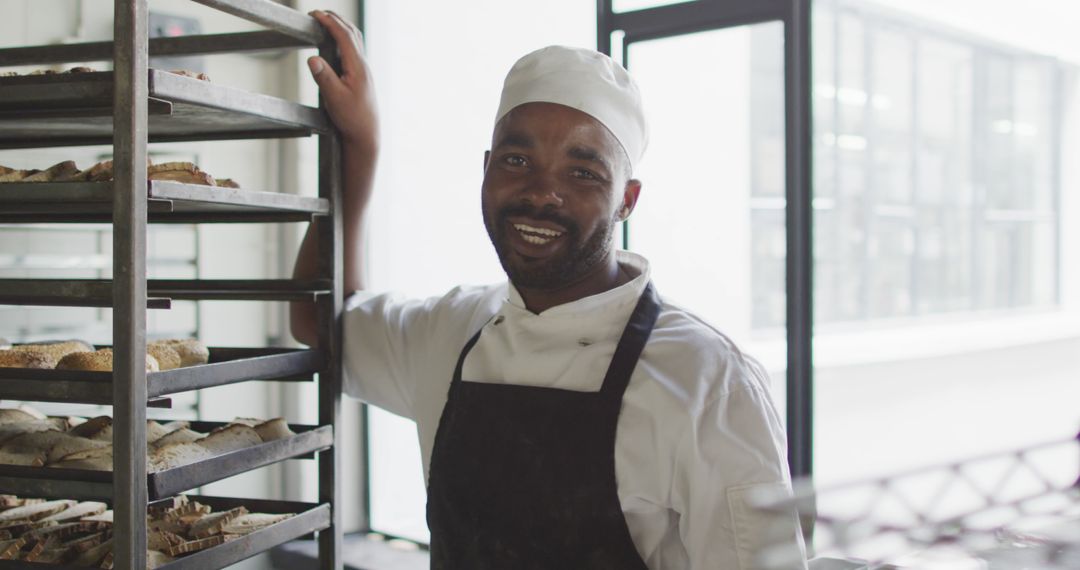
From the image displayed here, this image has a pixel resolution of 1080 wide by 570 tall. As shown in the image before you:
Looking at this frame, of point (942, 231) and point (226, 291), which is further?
point (942, 231)

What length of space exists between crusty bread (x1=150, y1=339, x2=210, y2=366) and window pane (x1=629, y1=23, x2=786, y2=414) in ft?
4.20

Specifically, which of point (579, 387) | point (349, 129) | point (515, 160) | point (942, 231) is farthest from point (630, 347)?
point (942, 231)

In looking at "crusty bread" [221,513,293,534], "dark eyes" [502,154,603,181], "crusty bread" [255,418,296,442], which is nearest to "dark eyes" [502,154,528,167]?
"dark eyes" [502,154,603,181]

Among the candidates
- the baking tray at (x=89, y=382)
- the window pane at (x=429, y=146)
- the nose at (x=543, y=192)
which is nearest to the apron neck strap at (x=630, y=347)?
the nose at (x=543, y=192)

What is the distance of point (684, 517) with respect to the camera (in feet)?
4.59

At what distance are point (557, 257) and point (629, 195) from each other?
0.21m

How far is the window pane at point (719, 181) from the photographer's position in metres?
2.36

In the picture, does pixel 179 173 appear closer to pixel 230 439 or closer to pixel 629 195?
pixel 230 439

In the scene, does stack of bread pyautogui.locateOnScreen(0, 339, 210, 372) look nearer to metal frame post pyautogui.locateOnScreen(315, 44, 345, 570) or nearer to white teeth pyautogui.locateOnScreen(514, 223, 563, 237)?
metal frame post pyautogui.locateOnScreen(315, 44, 345, 570)

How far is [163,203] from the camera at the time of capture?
129cm

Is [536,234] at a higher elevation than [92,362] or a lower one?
higher

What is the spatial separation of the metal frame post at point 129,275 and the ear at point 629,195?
2.52ft

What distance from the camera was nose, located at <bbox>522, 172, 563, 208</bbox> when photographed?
Answer: 1.49m

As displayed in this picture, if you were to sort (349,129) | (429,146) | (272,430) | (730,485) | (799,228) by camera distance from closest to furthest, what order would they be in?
(730,485) → (272,430) → (349,129) → (799,228) → (429,146)
